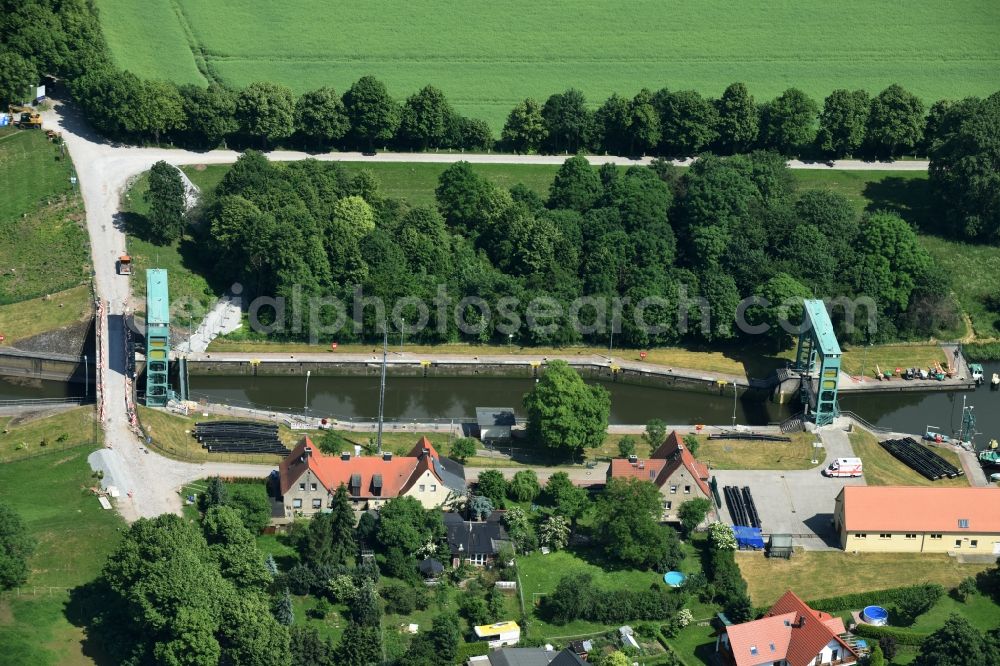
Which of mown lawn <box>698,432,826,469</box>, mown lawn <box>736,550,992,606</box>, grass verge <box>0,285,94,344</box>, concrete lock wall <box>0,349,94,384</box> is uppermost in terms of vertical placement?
grass verge <box>0,285,94,344</box>

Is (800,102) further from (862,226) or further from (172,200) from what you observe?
(172,200)

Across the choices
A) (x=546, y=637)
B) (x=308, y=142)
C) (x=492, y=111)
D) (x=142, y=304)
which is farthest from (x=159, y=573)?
(x=492, y=111)

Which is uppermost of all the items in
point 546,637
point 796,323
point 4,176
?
point 4,176

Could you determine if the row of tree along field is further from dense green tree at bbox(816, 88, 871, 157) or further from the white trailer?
the white trailer

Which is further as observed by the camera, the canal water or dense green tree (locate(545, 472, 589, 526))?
the canal water

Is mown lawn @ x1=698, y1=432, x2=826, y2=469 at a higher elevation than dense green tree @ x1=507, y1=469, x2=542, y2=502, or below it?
higher

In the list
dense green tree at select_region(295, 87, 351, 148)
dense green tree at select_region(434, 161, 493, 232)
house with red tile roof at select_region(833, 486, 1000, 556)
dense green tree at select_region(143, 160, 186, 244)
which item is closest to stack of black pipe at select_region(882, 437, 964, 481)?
house with red tile roof at select_region(833, 486, 1000, 556)

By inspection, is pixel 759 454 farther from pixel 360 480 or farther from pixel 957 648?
pixel 957 648
